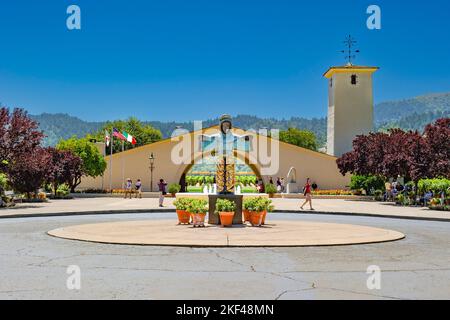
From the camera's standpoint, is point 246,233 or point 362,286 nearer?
point 362,286

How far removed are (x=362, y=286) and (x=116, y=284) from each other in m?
3.72

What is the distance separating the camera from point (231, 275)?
29.9 ft

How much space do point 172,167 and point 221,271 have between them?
155ft

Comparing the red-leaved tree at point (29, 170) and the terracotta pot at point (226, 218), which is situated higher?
the red-leaved tree at point (29, 170)

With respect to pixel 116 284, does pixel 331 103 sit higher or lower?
higher

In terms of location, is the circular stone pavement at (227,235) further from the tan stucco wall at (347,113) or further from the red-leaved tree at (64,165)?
the tan stucco wall at (347,113)

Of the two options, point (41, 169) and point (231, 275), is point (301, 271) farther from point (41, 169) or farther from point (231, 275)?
point (41, 169)

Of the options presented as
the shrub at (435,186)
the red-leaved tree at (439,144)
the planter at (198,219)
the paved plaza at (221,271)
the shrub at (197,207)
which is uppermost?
the red-leaved tree at (439,144)

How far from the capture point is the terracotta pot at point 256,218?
58.4 ft

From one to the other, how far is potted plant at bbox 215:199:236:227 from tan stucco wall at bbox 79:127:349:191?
3833cm

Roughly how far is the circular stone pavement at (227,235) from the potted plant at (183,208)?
485 mm

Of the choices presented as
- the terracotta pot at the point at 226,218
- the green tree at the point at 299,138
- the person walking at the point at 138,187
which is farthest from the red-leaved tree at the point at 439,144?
the green tree at the point at 299,138
